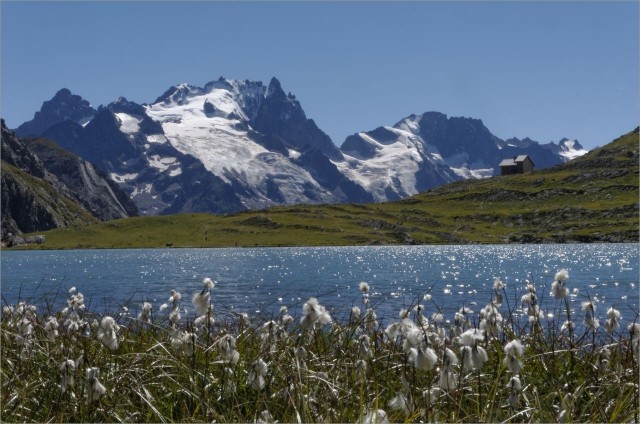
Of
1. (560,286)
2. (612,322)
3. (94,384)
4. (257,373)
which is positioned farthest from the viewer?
(612,322)

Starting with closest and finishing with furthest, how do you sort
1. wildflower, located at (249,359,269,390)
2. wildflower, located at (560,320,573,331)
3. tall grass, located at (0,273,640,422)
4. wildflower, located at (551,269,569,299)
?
wildflower, located at (249,359,269,390), tall grass, located at (0,273,640,422), wildflower, located at (551,269,569,299), wildflower, located at (560,320,573,331)

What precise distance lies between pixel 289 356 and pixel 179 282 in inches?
2491

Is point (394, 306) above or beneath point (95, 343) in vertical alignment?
beneath

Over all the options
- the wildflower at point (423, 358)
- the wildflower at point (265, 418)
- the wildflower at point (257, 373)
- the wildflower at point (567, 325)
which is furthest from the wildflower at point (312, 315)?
the wildflower at point (567, 325)

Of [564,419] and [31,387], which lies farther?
[31,387]

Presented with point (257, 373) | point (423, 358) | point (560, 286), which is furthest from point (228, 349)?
point (560, 286)

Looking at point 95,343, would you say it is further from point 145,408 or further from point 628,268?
→ point 628,268

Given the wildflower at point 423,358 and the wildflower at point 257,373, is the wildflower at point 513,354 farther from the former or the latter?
the wildflower at point 257,373

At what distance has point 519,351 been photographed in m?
7.67

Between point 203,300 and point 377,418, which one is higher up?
point 203,300

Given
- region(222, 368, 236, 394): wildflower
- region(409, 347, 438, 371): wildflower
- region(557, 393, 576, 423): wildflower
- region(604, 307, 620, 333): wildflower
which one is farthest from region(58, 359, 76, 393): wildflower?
region(604, 307, 620, 333): wildflower

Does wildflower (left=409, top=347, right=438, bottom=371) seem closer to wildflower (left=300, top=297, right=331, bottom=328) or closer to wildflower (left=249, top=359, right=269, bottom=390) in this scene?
wildflower (left=300, top=297, right=331, bottom=328)

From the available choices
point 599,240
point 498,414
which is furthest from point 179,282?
point 599,240

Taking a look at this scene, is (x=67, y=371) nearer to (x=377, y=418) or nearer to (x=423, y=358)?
(x=377, y=418)
